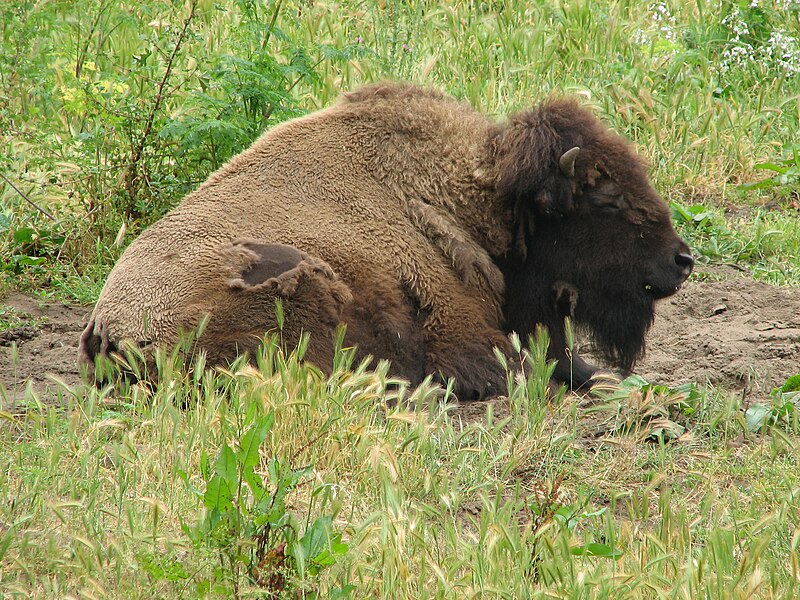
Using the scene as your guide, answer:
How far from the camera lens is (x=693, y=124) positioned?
27.8ft

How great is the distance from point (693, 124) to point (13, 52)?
15.8 ft

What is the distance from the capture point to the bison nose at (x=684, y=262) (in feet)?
18.0

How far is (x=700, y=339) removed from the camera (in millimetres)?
5984

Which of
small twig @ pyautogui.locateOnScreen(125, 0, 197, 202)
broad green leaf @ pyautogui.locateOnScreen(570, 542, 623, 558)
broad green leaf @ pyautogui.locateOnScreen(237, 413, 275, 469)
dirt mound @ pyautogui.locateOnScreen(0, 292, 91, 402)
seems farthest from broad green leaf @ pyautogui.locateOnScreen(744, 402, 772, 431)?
small twig @ pyautogui.locateOnScreen(125, 0, 197, 202)

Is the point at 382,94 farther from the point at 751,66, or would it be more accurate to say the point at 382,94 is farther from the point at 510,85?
the point at 751,66

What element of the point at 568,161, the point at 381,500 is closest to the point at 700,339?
the point at 568,161

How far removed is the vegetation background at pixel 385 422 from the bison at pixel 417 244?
361 mm

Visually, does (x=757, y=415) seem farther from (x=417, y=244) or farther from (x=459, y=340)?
(x=417, y=244)

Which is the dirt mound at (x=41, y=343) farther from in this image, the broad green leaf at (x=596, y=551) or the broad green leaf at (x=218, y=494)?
the broad green leaf at (x=596, y=551)

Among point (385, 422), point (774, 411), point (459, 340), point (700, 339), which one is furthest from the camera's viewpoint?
point (700, 339)

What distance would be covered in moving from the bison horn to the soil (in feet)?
3.67

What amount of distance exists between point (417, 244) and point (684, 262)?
1.31 metres

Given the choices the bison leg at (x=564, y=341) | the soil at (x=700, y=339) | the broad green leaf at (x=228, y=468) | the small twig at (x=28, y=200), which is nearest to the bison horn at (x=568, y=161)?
the bison leg at (x=564, y=341)

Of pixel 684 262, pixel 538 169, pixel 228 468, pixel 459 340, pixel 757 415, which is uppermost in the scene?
pixel 538 169
